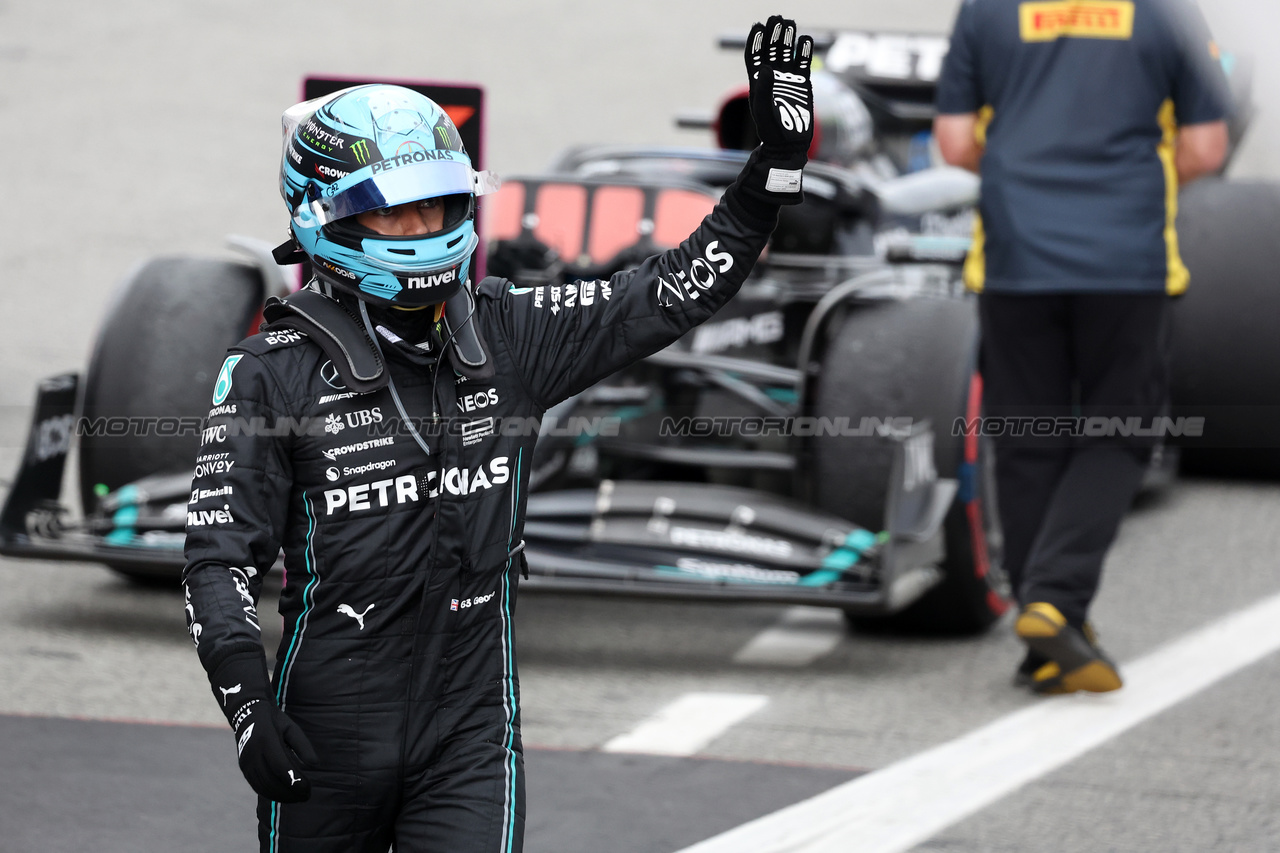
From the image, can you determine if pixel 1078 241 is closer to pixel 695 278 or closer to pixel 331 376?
pixel 695 278

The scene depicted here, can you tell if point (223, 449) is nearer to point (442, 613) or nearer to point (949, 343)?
point (442, 613)

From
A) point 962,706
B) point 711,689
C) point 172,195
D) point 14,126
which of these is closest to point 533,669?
point 711,689

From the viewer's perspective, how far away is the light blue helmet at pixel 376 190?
8.97 ft

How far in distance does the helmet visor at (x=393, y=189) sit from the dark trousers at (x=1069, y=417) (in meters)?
2.70

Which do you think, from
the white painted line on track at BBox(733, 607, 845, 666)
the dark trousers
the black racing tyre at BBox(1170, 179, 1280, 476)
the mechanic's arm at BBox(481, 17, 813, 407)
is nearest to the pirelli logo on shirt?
the dark trousers

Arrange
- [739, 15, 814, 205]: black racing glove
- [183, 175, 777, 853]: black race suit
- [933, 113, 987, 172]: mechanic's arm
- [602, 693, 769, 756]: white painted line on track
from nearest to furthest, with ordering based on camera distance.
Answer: [183, 175, 777, 853]: black race suit, [739, 15, 814, 205]: black racing glove, [602, 693, 769, 756]: white painted line on track, [933, 113, 987, 172]: mechanic's arm

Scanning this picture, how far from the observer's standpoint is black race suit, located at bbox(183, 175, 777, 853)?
2684 mm

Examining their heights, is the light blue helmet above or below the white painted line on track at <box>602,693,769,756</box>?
above

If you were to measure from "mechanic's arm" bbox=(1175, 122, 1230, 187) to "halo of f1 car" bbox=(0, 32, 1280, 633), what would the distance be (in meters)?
0.42

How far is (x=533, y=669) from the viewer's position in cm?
524

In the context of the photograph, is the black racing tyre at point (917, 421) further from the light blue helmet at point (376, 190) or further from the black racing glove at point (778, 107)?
the light blue helmet at point (376, 190)

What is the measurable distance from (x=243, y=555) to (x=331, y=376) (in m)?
0.31

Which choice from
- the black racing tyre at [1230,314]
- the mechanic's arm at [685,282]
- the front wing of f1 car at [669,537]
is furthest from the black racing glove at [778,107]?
the black racing tyre at [1230,314]

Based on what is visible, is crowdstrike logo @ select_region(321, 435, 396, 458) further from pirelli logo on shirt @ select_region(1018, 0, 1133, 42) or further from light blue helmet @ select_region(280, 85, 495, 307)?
pirelli logo on shirt @ select_region(1018, 0, 1133, 42)
